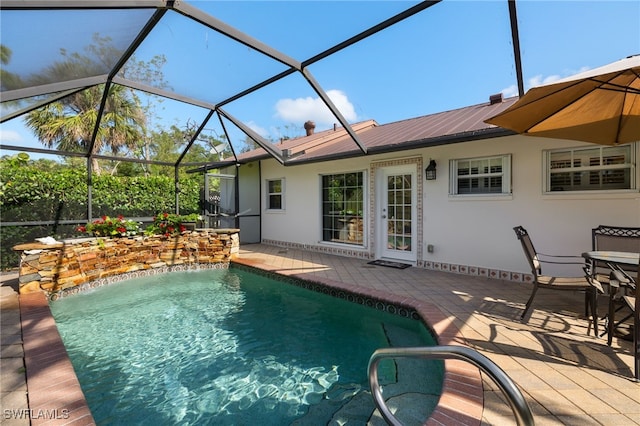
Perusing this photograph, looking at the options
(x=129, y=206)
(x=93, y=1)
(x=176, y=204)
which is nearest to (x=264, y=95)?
(x=93, y=1)

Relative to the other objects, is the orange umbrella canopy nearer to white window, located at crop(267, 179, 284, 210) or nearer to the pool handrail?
the pool handrail

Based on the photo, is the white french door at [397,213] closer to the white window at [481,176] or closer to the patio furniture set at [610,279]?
the white window at [481,176]

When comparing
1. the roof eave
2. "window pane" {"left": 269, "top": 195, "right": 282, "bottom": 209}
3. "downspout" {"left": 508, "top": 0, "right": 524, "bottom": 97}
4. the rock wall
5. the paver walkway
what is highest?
"downspout" {"left": 508, "top": 0, "right": 524, "bottom": 97}

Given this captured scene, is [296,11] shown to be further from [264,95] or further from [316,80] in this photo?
[264,95]

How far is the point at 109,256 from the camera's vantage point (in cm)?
686

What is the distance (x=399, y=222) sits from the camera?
25.1 ft

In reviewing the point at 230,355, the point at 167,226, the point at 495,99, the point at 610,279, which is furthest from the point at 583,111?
the point at 167,226

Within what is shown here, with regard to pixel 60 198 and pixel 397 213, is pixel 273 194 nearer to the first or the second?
pixel 397 213

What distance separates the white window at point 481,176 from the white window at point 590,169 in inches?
26.9

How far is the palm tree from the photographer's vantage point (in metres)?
14.1

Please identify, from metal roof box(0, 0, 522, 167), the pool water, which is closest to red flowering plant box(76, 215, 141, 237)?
the pool water

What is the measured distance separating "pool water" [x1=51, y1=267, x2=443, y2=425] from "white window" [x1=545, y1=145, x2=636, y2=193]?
3.89 metres

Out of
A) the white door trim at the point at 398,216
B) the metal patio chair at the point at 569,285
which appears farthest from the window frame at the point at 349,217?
the metal patio chair at the point at 569,285

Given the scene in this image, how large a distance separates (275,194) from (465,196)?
688 centimetres
